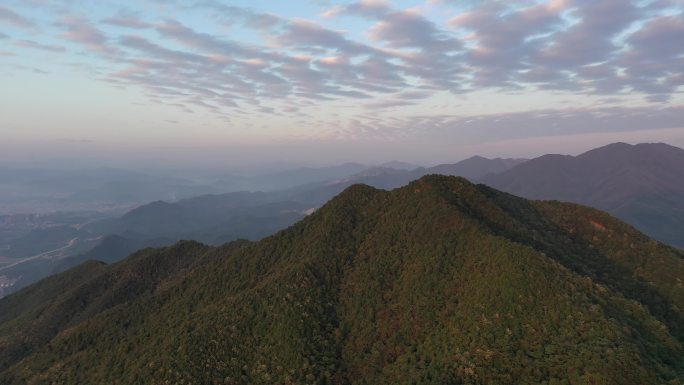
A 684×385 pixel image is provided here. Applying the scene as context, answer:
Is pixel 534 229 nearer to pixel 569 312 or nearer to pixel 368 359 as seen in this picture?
pixel 569 312

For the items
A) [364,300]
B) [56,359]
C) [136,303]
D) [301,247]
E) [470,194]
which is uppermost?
[470,194]

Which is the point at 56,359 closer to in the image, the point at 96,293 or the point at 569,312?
the point at 96,293

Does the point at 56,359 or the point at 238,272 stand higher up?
the point at 238,272

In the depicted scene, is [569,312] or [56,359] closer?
[569,312]

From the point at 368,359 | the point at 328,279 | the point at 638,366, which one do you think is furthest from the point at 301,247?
the point at 638,366

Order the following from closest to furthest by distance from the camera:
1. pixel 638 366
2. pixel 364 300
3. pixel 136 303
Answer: pixel 638 366 < pixel 364 300 < pixel 136 303

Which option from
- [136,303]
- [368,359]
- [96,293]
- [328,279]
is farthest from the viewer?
[96,293]
